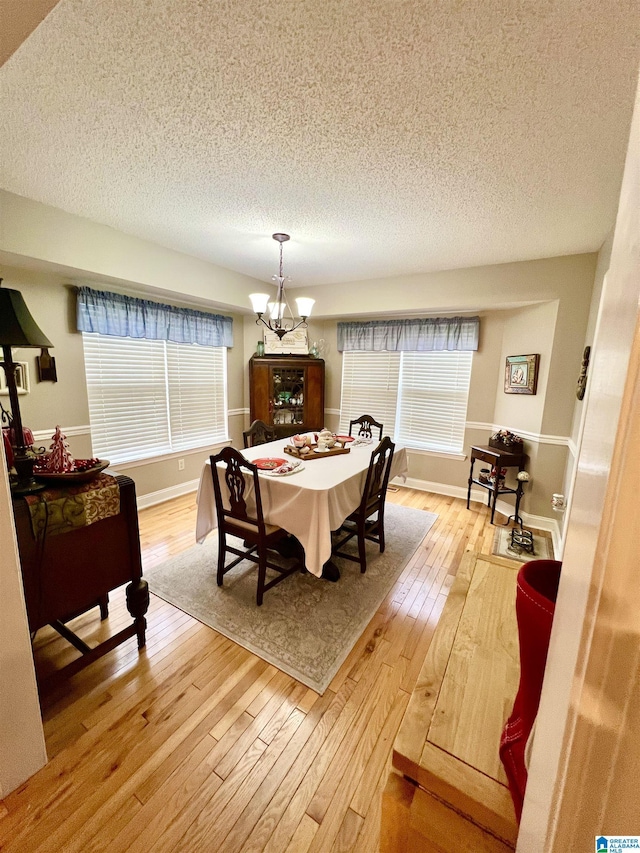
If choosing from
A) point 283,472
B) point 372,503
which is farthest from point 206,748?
point 372,503

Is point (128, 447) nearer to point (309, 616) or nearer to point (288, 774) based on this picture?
point (309, 616)

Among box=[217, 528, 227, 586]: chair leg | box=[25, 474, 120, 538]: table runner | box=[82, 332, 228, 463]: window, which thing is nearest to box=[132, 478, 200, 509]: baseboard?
box=[82, 332, 228, 463]: window

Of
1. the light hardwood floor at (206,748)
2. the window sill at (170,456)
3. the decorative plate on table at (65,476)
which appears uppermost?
the decorative plate on table at (65,476)

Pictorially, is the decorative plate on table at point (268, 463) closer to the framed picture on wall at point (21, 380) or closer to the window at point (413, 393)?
the framed picture on wall at point (21, 380)

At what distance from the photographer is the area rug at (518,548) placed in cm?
272

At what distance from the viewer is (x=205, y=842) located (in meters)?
1.05

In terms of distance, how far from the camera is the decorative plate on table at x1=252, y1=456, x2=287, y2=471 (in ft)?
7.36

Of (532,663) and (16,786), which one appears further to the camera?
(16,786)

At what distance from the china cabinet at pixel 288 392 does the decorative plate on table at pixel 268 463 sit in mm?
1798

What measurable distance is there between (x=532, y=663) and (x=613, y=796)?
11.5 inches

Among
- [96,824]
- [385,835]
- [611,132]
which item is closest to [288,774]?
[96,824]

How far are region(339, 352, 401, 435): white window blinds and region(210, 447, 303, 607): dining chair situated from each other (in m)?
2.58

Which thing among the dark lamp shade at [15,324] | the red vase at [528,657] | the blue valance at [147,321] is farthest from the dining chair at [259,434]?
the red vase at [528,657]

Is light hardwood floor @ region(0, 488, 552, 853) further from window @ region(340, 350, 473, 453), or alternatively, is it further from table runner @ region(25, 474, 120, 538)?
window @ region(340, 350, 473, 453)
